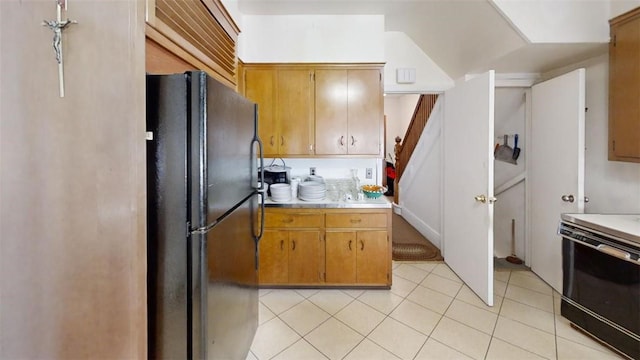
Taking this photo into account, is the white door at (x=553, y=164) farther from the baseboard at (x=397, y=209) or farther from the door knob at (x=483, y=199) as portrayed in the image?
the baseboard at (x=397, y=209)

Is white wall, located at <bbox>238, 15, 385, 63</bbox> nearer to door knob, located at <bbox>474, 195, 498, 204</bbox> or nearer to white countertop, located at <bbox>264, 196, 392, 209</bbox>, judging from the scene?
white countertop, located at <bbox>264, 196, 392, 209</bbox>

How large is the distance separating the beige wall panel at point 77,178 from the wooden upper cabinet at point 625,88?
3.00 meters

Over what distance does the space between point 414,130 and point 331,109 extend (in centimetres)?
253

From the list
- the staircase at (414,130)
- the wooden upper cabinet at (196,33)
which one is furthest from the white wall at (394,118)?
the wooden upper cabinet at (196,33)

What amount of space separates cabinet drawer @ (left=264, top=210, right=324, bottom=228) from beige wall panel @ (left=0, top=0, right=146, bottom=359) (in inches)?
65.6

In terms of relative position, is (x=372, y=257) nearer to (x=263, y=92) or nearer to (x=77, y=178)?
(x=263, y=92)

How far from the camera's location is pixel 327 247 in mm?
2572

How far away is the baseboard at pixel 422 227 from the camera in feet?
12.1

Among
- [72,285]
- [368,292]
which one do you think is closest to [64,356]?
[72,285]

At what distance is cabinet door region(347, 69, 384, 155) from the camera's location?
271 centimetres

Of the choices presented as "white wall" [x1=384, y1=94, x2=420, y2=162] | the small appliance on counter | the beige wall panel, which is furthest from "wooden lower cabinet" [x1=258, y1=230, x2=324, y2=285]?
"white wall" [x1=384, y1=94, x2=420, y2=162]

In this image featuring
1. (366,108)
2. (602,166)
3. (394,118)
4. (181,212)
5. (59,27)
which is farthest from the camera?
(394,118)

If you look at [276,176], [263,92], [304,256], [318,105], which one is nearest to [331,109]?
[318,105]

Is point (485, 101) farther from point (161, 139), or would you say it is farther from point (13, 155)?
point (13, 155)
